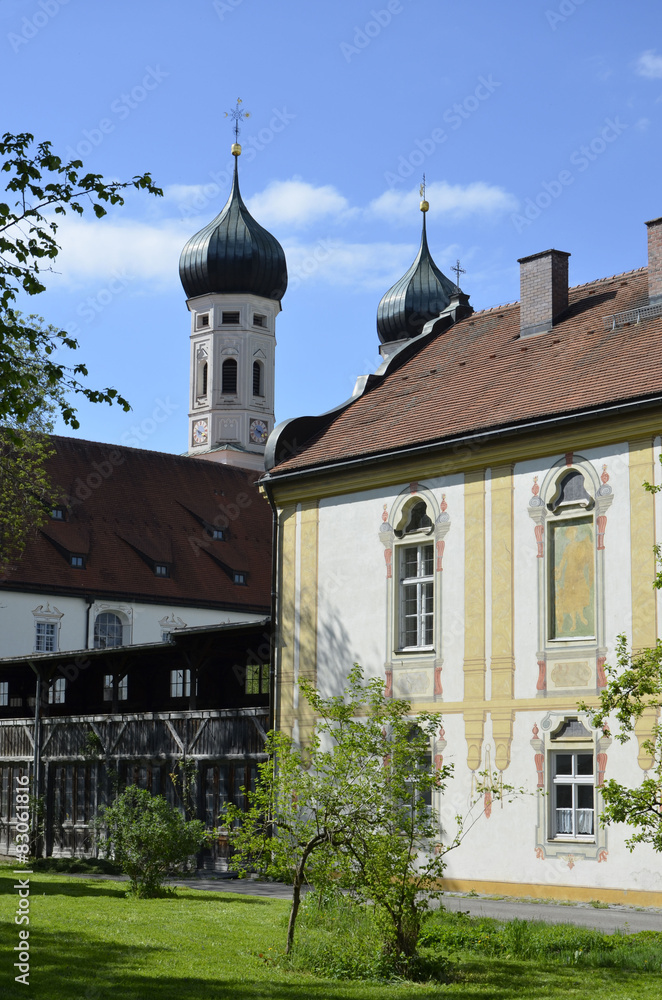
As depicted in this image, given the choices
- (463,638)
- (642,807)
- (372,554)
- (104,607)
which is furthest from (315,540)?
(104,607)

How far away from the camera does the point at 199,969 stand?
12.0m

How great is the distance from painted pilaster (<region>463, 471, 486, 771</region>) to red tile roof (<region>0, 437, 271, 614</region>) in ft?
81.5

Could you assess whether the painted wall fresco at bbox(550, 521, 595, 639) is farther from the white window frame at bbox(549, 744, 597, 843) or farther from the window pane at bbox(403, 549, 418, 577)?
the window pane at bbox(403, 549, 418, 577)

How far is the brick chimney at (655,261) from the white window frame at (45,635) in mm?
27261

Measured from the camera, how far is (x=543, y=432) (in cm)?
2092

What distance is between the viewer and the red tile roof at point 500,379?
21.0 meters

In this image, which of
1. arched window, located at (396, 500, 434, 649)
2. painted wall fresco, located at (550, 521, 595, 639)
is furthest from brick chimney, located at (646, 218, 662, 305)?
arched window, located at (396, 500, 434, 649)

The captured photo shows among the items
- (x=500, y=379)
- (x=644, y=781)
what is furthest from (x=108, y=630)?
(x=644, y=781)

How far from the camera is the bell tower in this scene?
2790 inches

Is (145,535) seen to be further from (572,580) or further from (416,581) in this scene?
(572,580)

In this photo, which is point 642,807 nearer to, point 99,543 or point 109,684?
point 109,684

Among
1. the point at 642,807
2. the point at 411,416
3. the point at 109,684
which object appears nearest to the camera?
the point at 642,807

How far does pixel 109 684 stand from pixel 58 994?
2407cm

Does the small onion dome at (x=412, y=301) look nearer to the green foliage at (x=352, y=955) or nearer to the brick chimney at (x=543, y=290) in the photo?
the brick chimney at (x=543, y=290)
